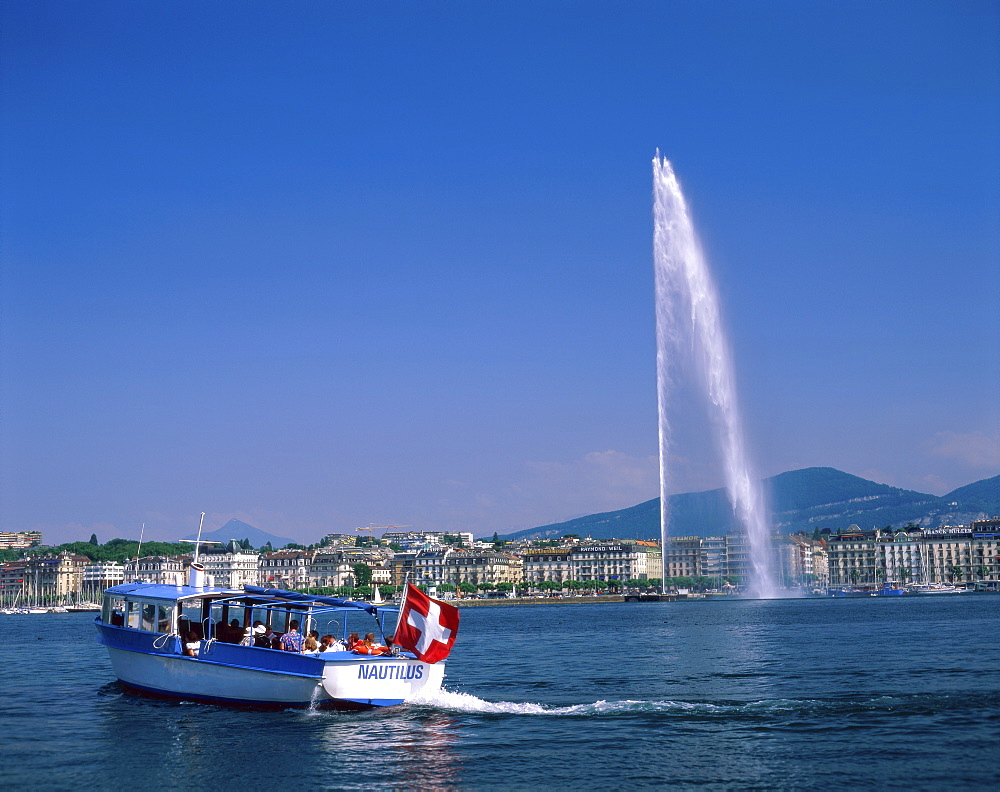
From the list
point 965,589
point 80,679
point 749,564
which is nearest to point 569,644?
point 80,679

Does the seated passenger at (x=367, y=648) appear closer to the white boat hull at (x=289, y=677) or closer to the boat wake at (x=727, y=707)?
the white boat hull at (x=289, y=677)

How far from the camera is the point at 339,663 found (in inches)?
983

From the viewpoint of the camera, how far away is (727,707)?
25.4 meters

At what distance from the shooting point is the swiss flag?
25250mm

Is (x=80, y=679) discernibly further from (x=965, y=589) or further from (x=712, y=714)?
(x=965, y=589)

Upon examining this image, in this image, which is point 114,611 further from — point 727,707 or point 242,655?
point 727,707

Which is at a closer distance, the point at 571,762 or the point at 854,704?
the point at 571,762

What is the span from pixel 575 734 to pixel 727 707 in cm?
484

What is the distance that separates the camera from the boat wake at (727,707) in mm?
24094

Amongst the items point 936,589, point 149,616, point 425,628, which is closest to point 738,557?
point 936,589

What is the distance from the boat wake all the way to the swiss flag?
1393 millimetres

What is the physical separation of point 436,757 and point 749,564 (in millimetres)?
109340

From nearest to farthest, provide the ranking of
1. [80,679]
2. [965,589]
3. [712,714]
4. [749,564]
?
[712,714] → [80,679] → [749,564] → [965,589]

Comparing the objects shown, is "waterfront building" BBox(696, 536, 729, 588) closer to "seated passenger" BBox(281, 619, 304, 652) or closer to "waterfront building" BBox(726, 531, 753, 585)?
"waterfront building" BBox(726, 531, 753, 585)
